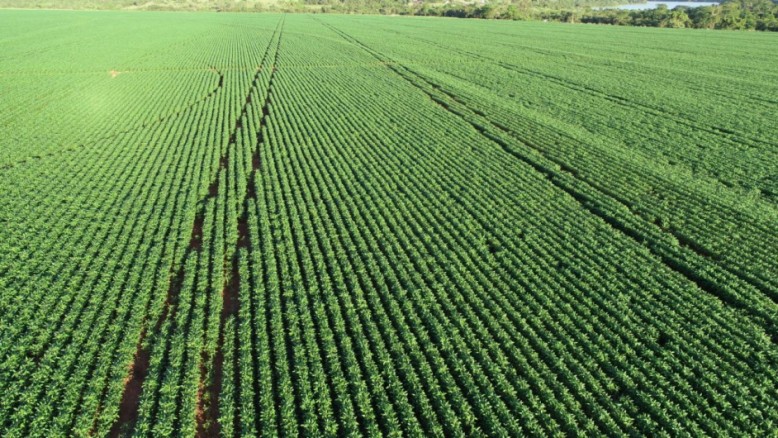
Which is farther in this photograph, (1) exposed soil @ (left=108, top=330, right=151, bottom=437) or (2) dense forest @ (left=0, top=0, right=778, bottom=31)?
(2) dense forest @ (left=0, top=0, right=778, bottom=31)

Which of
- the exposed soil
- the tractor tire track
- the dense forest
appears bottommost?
the exposed soil

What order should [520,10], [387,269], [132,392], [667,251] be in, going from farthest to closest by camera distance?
1. [520,10]
2. [667,251]
3. [387,269]
4. [132,392]


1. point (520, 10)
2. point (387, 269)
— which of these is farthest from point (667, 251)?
point (520, 10)

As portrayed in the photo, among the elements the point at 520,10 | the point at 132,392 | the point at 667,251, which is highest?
the point at 520,10

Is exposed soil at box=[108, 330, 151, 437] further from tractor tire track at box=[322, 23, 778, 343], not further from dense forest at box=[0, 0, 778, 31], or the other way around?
dense forest at box=[0, 0, 778, 31]

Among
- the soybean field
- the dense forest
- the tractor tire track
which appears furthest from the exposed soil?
the dense forest

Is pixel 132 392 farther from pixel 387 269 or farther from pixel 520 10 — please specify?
pixel 520 10

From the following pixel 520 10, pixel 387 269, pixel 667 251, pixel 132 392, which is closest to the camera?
pixel 132 392
